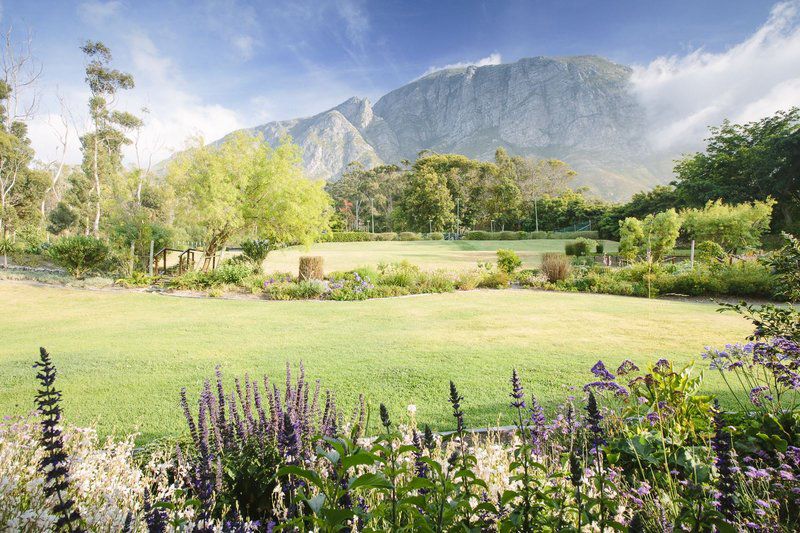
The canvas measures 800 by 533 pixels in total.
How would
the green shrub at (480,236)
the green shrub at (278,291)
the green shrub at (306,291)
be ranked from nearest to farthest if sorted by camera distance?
1. the green shrub at (278,291)
2. the green shrub at (306,291)
3. the green shrub at (480,236)

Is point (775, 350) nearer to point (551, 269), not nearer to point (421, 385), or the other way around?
point (421, 385)

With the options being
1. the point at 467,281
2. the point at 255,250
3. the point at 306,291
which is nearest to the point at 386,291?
the point at 306,291

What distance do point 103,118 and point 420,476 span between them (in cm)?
3746

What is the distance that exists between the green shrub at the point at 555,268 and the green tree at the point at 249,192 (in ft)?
32.1

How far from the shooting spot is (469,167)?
55.2 meters

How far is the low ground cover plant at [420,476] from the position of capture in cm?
121

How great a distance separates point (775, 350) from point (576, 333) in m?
4.66

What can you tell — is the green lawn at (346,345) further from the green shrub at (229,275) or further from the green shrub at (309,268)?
the green shrub at (309,268)

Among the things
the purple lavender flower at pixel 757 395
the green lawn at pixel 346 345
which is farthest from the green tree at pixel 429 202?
the purple lavender flower at pixel 757 395

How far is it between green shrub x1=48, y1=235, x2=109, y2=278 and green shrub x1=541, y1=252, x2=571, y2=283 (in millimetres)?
17741

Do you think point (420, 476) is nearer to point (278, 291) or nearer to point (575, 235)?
point (278, 291)

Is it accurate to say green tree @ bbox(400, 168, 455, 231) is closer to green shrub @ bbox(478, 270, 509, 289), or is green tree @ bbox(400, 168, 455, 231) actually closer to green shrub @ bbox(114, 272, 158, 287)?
green shrub @ bbox(478, 270, 509, 289)

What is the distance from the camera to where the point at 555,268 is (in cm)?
1480

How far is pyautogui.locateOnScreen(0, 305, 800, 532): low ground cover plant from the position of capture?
1.21 metres
